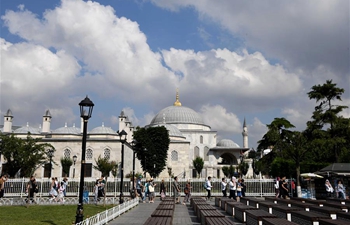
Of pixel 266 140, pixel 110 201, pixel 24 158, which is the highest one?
pixel 266 140

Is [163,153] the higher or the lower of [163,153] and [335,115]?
the lower

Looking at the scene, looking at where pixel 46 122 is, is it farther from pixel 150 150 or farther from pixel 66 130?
pixel 150 150

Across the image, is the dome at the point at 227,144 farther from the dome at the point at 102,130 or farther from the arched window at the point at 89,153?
the arched window at the point at 89,153

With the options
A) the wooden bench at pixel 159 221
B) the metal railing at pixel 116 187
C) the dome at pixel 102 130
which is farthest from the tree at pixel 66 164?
the wooden bench at pixel 159 221

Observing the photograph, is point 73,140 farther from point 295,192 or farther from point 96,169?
point 295,192

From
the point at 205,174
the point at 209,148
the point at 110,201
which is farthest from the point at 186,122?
the point at 110,201

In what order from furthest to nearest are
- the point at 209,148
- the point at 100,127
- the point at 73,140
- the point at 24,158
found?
the point at 209,148
the point at 100,127
the point at 73,140
the point at 24,158

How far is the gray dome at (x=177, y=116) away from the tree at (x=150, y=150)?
20.4m

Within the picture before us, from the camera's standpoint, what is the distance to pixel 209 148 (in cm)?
6166

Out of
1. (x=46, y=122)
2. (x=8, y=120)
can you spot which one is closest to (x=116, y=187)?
(x=46, y=122)

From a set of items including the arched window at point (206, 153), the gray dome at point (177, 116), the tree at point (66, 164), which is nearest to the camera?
the tree at point (66, 164)

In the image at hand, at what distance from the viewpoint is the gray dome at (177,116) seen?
62344 mm

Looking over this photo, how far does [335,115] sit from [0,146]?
91.9 feet

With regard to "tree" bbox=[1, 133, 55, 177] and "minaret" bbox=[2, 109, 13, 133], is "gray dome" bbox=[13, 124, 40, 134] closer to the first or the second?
"minaret" bbox=[2, 109, 13, 133]
